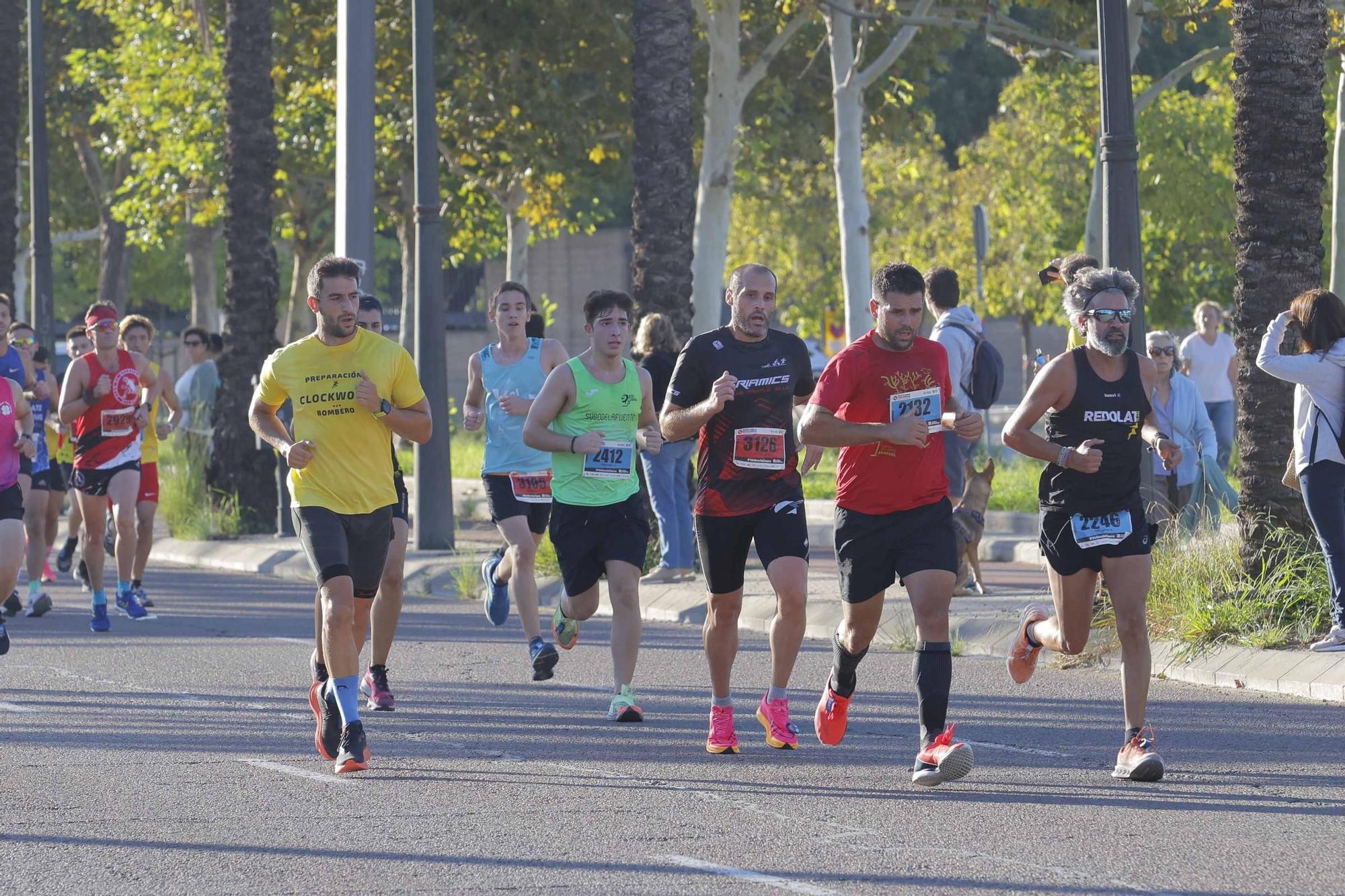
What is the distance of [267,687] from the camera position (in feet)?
35.7

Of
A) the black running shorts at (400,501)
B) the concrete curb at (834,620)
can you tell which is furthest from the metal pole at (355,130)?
the black running shorts at (400,501)

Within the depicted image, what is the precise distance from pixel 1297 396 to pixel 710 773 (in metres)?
4.10

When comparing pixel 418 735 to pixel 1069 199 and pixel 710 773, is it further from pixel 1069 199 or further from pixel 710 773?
pixel 1069 199

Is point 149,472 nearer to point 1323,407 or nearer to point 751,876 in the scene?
point 1323,407

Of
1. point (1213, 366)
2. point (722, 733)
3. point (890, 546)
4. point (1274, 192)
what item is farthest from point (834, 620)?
point (1213, 366)

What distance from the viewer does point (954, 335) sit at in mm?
12617

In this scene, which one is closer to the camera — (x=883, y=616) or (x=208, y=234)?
(x=883, y=616)

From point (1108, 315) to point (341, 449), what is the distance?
297cm

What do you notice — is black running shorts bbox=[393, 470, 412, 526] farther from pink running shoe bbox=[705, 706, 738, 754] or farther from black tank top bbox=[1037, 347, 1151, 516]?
black tank top bbox=[1037, 347, 1151, 516]

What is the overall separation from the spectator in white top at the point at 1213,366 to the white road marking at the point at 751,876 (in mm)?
12319

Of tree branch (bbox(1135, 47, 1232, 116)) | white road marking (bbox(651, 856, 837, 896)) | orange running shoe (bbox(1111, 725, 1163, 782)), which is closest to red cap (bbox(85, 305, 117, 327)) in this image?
orange running shoe (bbox(1111, 725, 1163, 782))

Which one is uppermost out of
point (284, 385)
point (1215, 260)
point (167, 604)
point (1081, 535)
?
point (1215, 260)

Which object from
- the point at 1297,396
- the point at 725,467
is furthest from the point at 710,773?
the point at 1297,396

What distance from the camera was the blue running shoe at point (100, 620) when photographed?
537 inches
